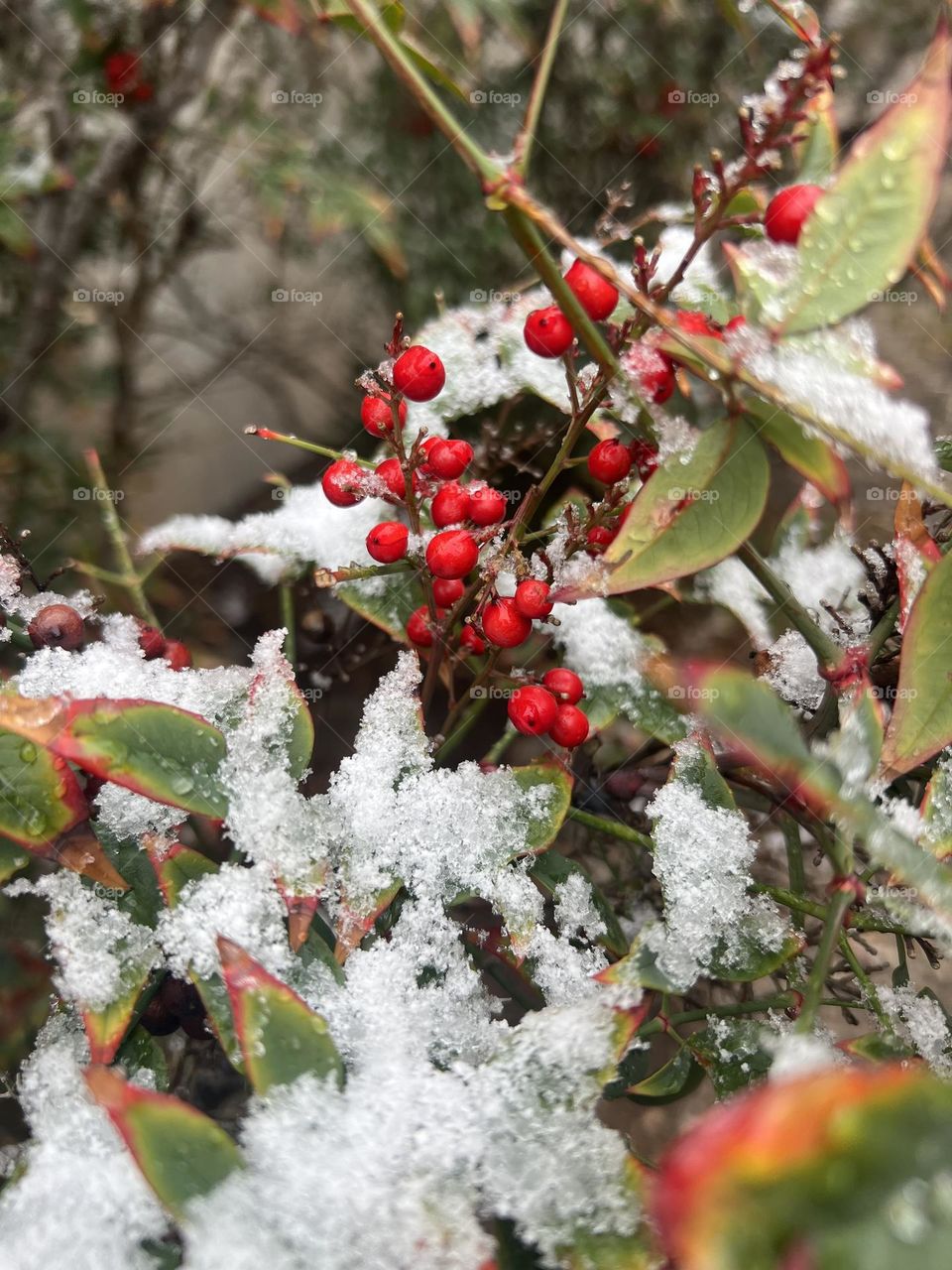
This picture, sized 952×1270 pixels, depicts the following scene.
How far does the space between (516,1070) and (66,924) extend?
0.21m

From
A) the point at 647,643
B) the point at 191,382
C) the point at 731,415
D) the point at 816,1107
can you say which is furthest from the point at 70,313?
the point at 816,1107

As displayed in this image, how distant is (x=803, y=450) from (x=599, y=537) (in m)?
0.15

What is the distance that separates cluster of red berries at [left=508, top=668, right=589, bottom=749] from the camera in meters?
0.50

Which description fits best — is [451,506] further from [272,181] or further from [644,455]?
[272,181]

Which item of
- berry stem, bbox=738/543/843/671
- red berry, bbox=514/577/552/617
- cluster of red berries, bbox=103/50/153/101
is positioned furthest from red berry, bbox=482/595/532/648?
cluster of red berries, bbox=103/50/153/101

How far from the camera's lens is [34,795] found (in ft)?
1.40

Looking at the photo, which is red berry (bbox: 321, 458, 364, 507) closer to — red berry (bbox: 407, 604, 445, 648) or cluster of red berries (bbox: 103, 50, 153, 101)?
red berry (bbox: 407, 604, 445, 648)

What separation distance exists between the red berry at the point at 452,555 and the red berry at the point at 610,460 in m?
0.07

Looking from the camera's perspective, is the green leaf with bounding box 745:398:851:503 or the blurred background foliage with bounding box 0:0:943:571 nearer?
the green leaf with bounding box 745:398:851:503

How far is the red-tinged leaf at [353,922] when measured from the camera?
1.40ft

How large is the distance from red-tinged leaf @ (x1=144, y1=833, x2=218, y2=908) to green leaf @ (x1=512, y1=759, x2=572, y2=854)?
5.8 inches

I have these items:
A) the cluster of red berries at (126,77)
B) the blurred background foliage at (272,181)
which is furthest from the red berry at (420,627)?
the cluster of red berries at (126,77)

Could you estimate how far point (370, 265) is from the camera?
5.11ft

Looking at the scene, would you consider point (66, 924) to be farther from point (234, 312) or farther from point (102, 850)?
point (234, 312)
